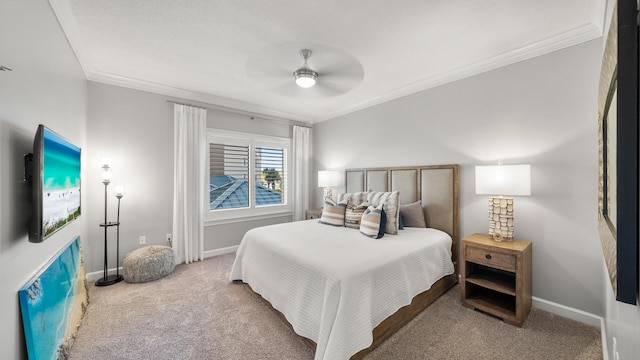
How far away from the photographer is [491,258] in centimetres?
226

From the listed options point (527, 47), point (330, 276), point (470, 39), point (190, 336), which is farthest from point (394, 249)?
point (527, 47)

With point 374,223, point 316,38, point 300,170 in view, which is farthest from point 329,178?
point 316,38

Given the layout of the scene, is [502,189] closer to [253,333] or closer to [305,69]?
[305,69]

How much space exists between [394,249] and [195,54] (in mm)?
2852

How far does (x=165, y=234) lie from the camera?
356 centimetres

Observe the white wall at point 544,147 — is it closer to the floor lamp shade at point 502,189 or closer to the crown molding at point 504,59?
the crown molding at point 504,59

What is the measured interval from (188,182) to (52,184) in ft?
7.02

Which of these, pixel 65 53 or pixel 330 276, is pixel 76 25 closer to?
pixel 65 53

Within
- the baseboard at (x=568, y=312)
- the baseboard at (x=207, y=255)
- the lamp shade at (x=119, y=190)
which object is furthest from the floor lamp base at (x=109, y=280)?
the baseboard at (x=568, y=312)

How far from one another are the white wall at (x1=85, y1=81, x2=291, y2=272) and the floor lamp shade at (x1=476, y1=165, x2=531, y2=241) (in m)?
4.06

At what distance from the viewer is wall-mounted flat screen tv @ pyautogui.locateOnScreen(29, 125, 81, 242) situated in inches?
52.5

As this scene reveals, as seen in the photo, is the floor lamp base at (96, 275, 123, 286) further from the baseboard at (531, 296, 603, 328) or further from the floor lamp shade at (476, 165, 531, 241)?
the baseboard at (531, 296, 603, 328)

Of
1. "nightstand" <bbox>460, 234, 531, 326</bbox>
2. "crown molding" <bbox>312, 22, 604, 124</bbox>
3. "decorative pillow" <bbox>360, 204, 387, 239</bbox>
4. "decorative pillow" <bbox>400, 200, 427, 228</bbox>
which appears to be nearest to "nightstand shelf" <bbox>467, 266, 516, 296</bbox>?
"nightstand" <bbox>460, 234, 531, 326</bbox>

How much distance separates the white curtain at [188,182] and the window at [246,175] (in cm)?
22
